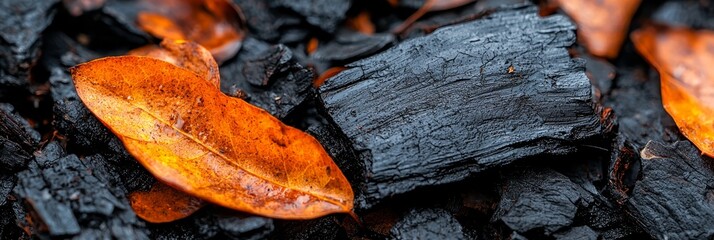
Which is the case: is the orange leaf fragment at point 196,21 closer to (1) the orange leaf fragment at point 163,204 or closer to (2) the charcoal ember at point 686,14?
(1) the orange leaf fragment at point 163,204

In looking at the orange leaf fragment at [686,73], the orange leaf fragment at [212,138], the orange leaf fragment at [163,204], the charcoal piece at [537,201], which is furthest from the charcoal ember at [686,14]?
the orange leaf fragment at [163,204]

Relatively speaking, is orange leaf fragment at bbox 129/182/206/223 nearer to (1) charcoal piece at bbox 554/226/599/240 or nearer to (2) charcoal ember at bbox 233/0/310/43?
(2) charcoal ember at bbox 233/0/310/43

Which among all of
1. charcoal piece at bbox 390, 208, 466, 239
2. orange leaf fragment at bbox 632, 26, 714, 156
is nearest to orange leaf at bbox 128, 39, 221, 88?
charcoal piece at bbox 390, 208, 466, 239

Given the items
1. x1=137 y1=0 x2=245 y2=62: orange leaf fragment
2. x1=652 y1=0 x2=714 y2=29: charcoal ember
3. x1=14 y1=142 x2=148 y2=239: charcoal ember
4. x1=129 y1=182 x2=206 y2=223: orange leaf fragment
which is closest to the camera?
x1=14 y1=142 x2=148 y2=239: charcoal ember

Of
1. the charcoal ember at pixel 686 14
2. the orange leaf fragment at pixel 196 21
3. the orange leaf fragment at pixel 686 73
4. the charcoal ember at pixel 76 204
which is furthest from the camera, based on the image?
the charcoal ember at pixel 686 14

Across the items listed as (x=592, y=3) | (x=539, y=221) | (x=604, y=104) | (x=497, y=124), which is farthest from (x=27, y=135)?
(x=592, y=3)

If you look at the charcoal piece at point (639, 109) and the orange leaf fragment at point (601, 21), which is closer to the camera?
the charcoal piece at point (639, 109)
